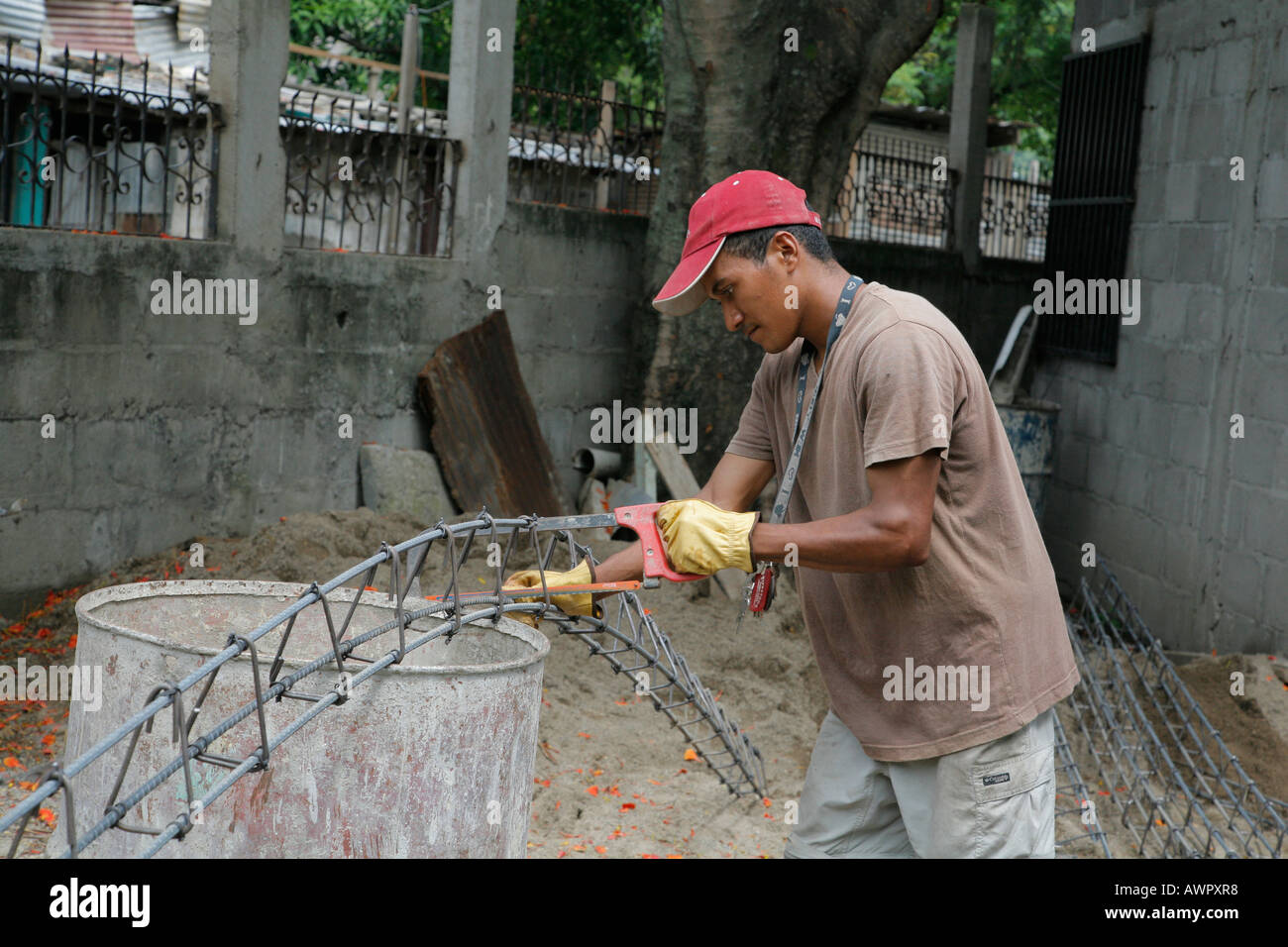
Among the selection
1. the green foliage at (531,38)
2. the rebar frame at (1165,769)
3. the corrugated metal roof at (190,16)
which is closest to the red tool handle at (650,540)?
the rebar frame at (1165,769)

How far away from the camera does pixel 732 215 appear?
2.61 metres

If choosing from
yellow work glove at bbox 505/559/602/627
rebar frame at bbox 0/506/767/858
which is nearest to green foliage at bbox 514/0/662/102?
rebar frame at bbox 0/506/767/858

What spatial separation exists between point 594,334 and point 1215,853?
190 inches

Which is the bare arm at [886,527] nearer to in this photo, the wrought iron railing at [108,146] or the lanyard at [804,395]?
the lanyard at [804,395]

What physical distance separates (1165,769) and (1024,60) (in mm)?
12887

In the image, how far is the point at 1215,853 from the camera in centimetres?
503

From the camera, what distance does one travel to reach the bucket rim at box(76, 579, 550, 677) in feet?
8.74

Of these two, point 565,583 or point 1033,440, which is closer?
point 565,583

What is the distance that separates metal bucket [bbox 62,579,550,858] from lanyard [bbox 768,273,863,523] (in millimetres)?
704

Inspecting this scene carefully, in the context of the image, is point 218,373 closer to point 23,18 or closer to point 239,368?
point 239,368

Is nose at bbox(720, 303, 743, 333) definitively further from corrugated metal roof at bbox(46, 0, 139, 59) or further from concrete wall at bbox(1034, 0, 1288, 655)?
corrugated metal roof at bbox(46, 0, 139, 59)

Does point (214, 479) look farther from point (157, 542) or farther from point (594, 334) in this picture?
point (594, 334)

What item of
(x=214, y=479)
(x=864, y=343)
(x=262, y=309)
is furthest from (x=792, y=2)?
(x=864, y=343)

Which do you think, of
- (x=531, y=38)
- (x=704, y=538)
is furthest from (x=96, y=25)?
(x=704, y=538)
